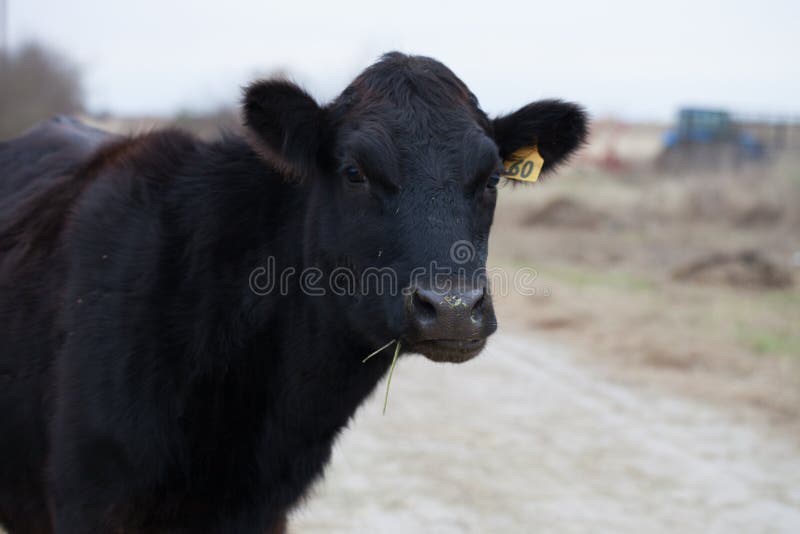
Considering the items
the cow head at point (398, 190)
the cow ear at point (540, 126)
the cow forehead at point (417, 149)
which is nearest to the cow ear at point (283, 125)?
the cow head at point (398, 190)

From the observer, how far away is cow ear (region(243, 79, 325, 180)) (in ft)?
11.0

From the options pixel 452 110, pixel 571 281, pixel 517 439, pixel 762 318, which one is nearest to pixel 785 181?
pixel 571 281

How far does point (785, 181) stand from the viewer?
18516 millimetres

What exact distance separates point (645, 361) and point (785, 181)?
1193cm

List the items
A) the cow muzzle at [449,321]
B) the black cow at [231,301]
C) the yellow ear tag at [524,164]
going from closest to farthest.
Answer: the cow muzzle at [449,321]
the black cow at [231,301]
the yellow ear tag at [524,164]

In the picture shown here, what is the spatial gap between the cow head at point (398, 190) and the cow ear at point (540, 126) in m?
0.19

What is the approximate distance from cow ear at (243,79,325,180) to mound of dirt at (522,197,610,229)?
15.8 meters

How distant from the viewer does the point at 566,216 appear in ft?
63.1

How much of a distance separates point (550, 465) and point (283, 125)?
12.0ft

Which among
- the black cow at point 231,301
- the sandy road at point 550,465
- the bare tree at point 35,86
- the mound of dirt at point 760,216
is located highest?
the bare tree at point 35,86

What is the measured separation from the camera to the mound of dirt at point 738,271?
11.7m

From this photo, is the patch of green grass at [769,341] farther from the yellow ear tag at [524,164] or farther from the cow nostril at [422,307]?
the cow nostril at [422,307]

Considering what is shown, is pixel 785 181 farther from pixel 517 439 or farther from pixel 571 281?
pixel 517 439

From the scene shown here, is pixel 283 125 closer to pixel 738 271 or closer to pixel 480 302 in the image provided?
pixel 480 302
